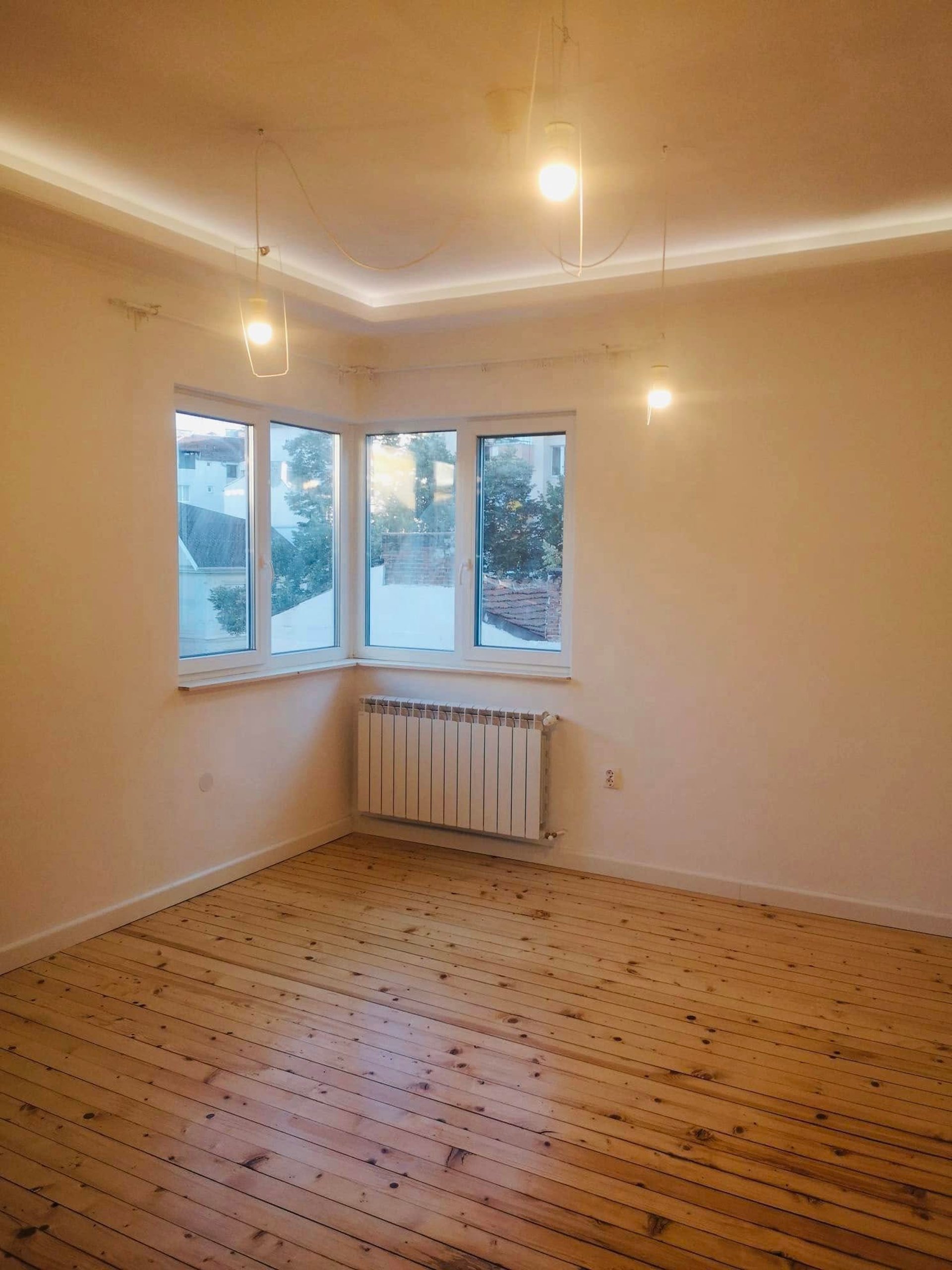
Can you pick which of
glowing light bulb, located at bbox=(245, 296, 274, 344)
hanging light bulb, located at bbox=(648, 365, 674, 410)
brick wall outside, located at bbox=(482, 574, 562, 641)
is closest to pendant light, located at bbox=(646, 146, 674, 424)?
hanging light bulb, located at bbox=(648, 365, 674, 410)

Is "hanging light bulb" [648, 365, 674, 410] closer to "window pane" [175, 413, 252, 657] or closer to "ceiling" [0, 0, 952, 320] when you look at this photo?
"ceiling" [0, 0, 952, 320]

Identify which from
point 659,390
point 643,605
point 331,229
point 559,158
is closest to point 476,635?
point 643,605

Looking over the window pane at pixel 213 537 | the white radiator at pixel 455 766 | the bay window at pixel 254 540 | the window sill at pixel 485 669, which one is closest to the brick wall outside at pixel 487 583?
the window sill at pixel 485 669

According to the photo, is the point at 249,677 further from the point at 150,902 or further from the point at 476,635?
the point at 476,635

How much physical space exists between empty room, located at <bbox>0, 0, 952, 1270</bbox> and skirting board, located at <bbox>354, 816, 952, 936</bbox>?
20 millimetres

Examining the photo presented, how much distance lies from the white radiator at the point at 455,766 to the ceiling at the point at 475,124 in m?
2.26

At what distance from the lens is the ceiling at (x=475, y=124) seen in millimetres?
2154

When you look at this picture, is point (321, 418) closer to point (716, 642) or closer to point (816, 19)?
point (716, 642)

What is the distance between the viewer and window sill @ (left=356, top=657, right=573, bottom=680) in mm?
4555

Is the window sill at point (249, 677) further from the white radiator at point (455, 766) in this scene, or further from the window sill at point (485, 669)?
the white radiator at point (455, 766)

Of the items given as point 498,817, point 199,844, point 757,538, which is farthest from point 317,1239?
point 757,538

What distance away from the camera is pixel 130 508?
11.8 ft

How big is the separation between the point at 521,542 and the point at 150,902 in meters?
2.58

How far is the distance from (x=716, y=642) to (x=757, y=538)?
530 millimetres
